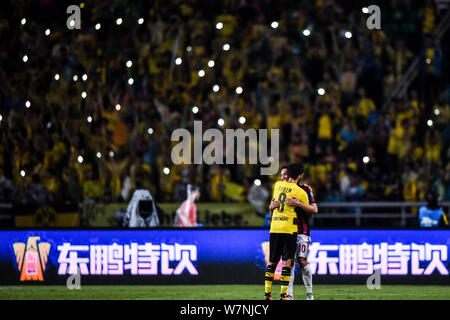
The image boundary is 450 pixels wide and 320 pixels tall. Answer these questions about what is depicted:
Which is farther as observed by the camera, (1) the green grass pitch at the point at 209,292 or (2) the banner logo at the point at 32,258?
(2) the banner logo at the point at 32,258

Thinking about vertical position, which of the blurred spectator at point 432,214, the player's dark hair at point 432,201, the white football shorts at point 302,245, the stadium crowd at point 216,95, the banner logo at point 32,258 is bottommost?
the banner logo at point 32,258

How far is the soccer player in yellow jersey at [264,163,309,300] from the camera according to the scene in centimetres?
1286

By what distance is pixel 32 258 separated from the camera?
1608cm

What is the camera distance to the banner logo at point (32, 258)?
52.6 ft

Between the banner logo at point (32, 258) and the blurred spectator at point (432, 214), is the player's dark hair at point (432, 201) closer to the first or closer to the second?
the blurred spectator at point (432, 214)

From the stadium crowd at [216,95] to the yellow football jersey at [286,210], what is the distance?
254 inches

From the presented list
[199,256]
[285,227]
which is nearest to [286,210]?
[285,227]

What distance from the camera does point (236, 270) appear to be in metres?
16.2

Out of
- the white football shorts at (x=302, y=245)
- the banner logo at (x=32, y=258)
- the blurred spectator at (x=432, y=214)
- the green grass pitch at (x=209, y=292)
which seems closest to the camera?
the white football shorts at (x=302, y=245)

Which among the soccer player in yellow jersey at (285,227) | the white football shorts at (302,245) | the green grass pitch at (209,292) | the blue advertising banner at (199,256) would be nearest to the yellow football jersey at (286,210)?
the soccer player in yellow jersey at (285,227)

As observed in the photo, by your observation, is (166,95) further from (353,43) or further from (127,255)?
(127,255)
